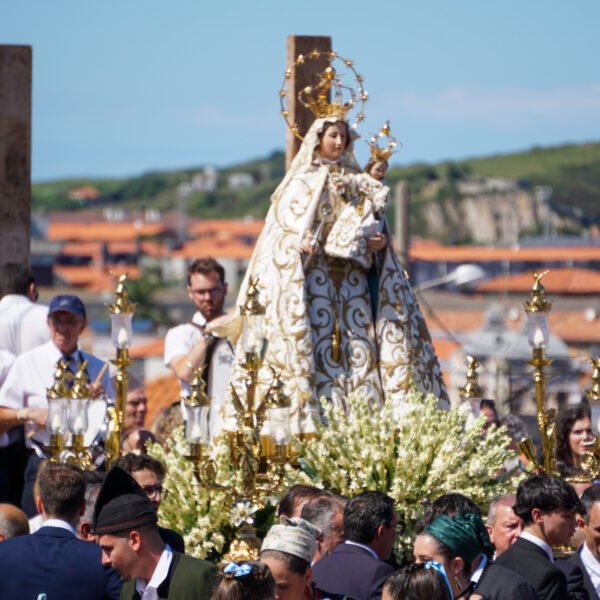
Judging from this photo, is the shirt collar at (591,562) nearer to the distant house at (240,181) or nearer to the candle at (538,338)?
the candle at (538,338)

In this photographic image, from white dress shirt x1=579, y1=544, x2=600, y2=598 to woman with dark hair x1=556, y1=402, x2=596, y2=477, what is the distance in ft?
6.60

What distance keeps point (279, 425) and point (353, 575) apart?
56.1 inches

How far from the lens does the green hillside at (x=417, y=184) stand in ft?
476

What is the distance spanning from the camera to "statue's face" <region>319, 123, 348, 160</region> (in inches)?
418

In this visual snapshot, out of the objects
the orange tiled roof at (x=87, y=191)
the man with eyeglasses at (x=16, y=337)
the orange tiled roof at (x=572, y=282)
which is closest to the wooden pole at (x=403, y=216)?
the man with eyeglasses at (x=16, y=337)

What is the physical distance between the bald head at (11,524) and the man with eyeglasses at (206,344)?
2.76 m

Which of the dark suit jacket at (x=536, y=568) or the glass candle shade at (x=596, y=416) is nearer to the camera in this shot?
the dark suit jacket at (x=536, y=568)

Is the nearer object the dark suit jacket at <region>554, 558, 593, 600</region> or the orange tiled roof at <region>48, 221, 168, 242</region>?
the dark suit jacket at <region>554, 558, 593, 600</region>

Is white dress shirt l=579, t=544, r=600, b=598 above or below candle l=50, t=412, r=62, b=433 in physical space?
below

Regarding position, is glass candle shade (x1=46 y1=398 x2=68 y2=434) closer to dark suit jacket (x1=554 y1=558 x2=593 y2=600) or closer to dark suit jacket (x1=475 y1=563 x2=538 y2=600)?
dark suit jacket (x1=554 y1=558 x2=593 y2=600)

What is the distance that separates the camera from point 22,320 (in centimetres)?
1109

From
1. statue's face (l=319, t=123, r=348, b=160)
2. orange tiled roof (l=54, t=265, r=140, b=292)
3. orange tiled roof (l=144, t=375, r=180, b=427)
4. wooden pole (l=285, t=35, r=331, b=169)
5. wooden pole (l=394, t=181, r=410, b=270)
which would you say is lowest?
orange tiled roof (l=54, t=265, r=140, b=292)

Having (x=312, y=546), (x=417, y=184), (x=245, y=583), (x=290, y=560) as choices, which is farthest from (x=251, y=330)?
(x=417, y=184)

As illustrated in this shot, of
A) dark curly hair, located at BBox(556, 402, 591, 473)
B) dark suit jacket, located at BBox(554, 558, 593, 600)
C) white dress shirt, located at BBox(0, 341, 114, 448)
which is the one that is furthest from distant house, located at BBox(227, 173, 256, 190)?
dark suit jacket, located at BBox(554, 558, 593, 600)
